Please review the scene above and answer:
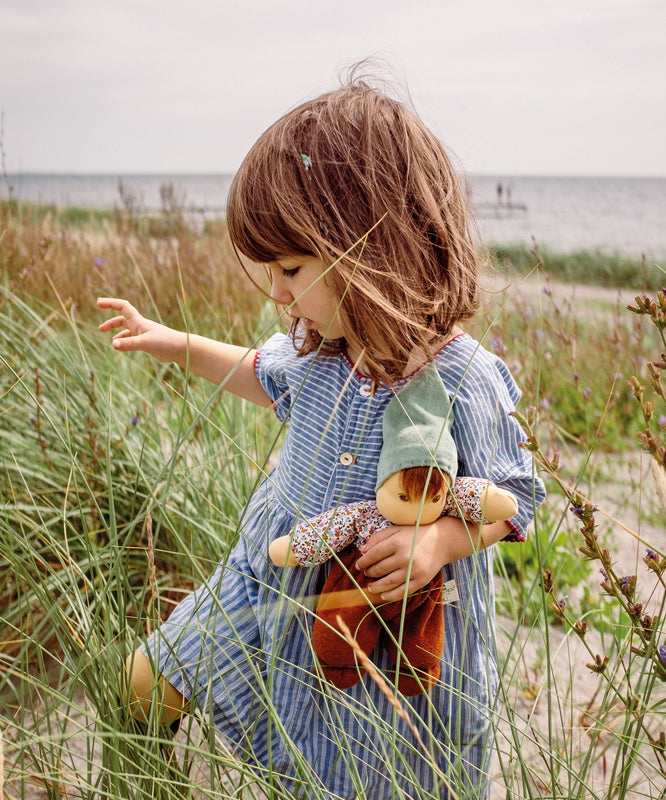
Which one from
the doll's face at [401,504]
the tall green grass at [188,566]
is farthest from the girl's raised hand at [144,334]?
the doll's face at [401,504]

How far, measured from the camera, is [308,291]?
4.05 feet

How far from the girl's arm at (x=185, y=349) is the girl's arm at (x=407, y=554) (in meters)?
0.53

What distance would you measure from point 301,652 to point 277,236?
83 centimetres

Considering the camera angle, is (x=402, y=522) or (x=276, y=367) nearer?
(x=402, y=522)

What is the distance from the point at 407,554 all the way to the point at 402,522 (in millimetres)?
56

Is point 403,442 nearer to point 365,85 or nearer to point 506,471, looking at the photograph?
point 506,471

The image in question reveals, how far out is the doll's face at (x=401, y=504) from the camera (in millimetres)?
1146

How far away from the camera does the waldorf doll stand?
114 cm

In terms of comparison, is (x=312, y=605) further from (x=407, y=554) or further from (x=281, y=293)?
(x=281, y=293)

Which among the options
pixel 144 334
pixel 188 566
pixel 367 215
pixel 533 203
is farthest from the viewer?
pixel 533 203

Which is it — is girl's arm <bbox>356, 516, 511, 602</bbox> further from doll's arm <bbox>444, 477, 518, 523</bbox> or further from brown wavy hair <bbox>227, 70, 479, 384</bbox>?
brown wavy hair <bbox>227, 70, 479, 384</bbox>

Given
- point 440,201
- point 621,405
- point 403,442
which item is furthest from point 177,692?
point 621,405

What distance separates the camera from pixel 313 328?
4.72 feet

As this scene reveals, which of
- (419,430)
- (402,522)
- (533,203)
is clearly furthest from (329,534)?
(533,203)
